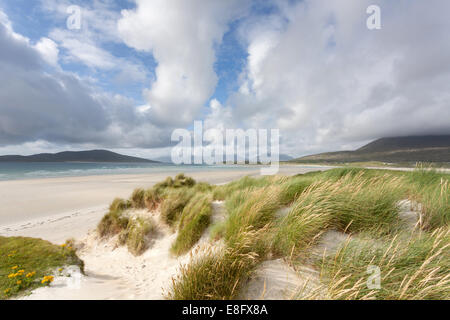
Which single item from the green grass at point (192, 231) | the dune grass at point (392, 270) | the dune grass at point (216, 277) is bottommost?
the green grass at point (192, 231)

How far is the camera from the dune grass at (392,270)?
1.84 m

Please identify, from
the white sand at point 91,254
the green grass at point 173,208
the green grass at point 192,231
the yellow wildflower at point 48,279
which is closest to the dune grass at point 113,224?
the white sand at point 91,254

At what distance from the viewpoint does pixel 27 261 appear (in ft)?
11.8

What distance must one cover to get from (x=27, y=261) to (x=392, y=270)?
628 cm

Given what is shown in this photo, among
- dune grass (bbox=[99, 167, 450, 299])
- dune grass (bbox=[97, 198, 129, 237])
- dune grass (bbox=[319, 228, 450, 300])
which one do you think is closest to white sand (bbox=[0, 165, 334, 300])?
dune grass (bbox=[97, 198, 129, 237])

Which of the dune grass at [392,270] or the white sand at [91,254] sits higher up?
the dune grass at [392,270]

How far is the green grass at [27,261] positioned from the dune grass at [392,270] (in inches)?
187

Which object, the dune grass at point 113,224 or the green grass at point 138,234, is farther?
the dune grass at point 113,224

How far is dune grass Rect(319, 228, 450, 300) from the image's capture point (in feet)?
6.04

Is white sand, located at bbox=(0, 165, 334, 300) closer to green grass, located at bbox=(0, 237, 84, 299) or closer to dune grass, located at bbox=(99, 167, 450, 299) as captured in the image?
green grass, located at bbox=(0, 237, 84, 299)

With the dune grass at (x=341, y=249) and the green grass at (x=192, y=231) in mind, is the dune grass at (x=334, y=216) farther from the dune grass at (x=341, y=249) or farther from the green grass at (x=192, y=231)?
the green grass at (x=192, y=231)

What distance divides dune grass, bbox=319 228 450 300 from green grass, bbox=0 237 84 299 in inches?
187
